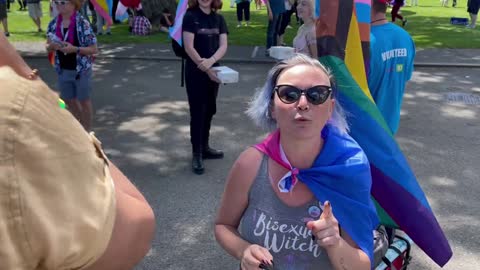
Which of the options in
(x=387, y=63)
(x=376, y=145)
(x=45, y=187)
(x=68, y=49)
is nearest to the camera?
Answer: (x=45, y=187)

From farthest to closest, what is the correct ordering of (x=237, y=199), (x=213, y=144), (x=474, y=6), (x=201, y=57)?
(x=474, y=6), (x=213, y=144), (x=201, y=57), (x=237, y=199)

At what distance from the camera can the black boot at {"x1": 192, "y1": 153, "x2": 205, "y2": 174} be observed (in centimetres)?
510

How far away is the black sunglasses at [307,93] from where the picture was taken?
6.28 feet

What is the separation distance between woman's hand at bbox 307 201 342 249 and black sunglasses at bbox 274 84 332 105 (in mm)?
437

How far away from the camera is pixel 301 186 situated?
1905 millimetres

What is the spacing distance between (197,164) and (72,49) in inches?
66.7

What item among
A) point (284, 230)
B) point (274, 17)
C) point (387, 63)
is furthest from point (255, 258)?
point (274, 17)

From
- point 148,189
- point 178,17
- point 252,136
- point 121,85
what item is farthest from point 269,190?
point 121,85

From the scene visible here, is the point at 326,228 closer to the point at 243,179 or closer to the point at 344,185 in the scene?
the point at 344,185

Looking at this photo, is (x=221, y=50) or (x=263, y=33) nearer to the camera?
(x=221, y=50)

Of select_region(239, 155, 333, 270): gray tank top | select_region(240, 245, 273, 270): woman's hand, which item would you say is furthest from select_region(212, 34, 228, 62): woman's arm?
select_region(240, 245, 273, 270): woman's hand

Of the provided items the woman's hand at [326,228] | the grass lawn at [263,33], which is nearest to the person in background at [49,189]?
the woman's hand at [326,228]

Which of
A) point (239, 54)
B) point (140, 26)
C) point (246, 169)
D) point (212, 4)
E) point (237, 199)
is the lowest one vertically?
point (239, 54)

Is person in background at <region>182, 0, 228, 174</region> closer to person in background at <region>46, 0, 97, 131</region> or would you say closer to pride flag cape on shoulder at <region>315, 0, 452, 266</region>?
person in background at <region>46, 0, 97, 131</region>
